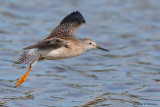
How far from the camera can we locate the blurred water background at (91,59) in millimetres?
10195

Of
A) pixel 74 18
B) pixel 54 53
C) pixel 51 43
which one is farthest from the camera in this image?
pixel 74 18

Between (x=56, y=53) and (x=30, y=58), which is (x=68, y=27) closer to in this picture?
(x=56, y=53)

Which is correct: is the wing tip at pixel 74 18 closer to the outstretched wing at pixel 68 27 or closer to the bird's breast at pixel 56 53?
the outstretched wing at pixel 68 27

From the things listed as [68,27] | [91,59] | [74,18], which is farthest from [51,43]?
[91,59]

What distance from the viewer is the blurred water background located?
33.4 feet

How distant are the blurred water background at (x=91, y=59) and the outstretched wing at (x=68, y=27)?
5.14 feet

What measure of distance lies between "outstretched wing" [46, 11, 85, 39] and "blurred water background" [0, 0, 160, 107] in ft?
5.14

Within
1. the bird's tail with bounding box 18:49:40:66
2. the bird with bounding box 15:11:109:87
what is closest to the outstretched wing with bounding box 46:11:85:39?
the bird with bounding box 15:11:109:87

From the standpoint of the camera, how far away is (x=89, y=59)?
1375 cm

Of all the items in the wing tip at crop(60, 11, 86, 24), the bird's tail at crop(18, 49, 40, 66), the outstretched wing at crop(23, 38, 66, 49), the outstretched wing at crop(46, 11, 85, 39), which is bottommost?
the bird's tail at crop(18, 49, 40, 66)

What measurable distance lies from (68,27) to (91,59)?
3592mm

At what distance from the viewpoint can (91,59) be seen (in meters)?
13.7

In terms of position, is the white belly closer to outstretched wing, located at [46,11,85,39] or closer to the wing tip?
outstretched wing, located at [46,11,85,39]

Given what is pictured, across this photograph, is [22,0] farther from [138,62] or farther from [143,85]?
[143,85]
